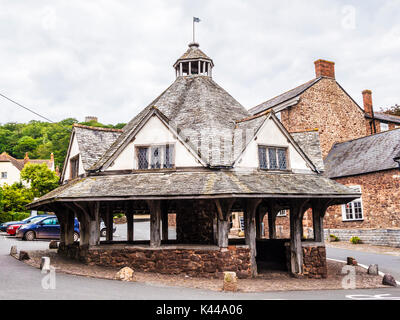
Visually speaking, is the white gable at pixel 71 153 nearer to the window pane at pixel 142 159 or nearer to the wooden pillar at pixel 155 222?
the window pane at pixel 142 159

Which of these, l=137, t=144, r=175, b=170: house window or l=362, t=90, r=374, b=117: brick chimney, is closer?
l=137, t=144, r=175, b=170: house window

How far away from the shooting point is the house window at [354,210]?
959 inches

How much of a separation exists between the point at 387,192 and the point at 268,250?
446 inches

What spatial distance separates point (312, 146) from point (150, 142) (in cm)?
724

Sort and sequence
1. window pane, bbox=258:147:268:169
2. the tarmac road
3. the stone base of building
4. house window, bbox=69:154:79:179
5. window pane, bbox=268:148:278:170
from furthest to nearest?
the stone base of building < house window, bbox=69:154:79:179 < window pane, bbox=268:148:278:170 < window pane, bbox=258:147:268:169 < the tarmac road

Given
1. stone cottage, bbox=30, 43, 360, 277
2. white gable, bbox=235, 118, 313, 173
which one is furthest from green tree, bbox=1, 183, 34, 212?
white gable, bbox=235, 118, 313, 173

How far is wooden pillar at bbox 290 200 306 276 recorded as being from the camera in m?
12.5

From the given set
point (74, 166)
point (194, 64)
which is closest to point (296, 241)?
point (74, 166)

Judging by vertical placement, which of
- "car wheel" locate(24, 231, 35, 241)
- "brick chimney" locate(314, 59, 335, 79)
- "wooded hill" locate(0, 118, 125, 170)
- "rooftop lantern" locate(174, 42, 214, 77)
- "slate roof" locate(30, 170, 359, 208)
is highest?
"wooded hill" locate(0, 118, 125, 170)

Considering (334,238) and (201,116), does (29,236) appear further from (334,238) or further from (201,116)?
(334,238)

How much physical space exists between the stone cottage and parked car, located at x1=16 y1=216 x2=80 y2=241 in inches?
265

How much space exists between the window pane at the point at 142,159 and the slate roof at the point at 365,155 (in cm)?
1626

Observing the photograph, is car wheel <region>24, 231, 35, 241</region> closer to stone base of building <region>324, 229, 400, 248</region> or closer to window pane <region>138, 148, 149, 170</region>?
window pane <region>138, 148, 149, 170</region>

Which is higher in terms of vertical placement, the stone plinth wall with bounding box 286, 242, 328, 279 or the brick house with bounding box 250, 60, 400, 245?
the brick house with bounding box 250, 60, 400, 245
